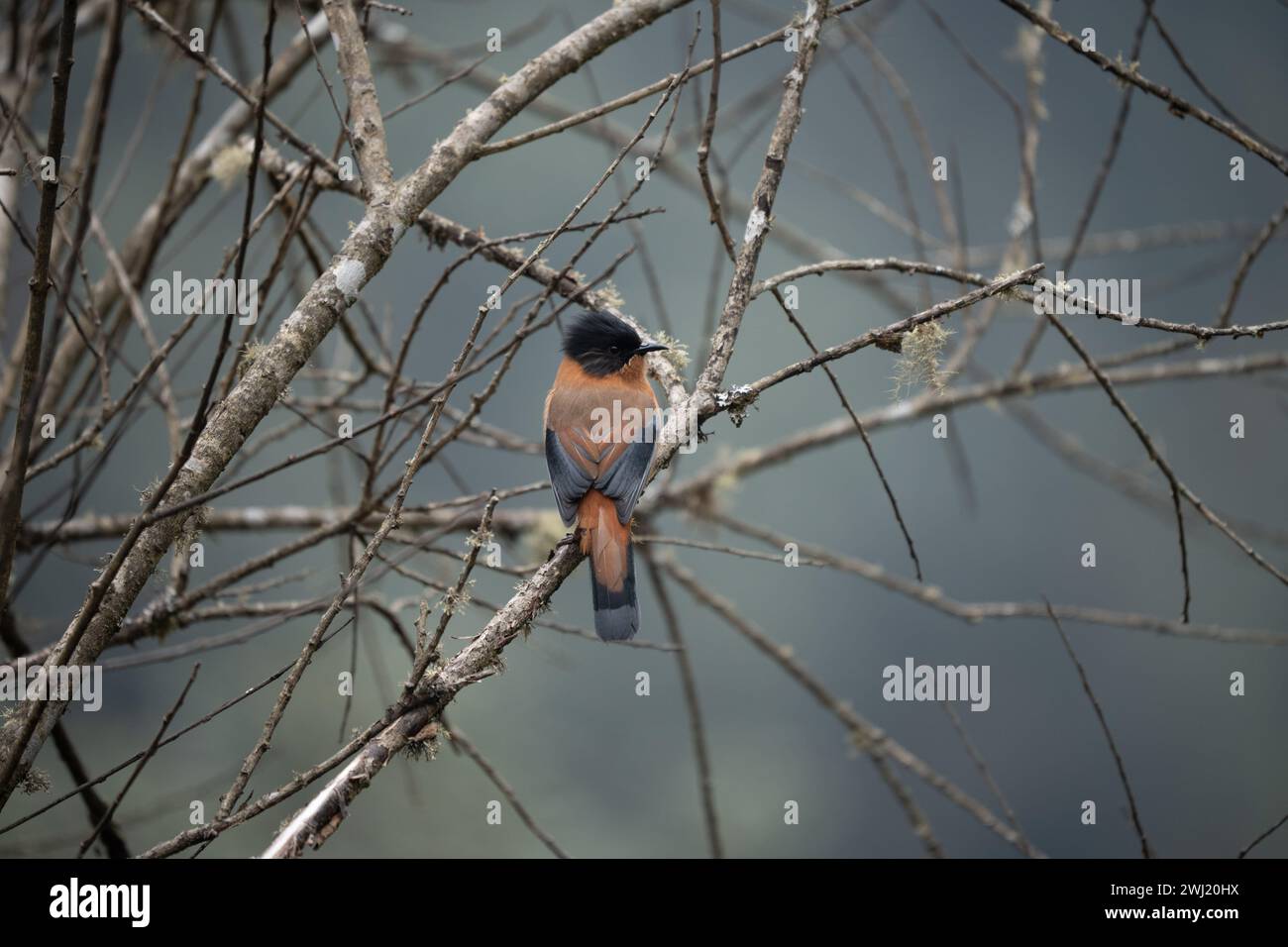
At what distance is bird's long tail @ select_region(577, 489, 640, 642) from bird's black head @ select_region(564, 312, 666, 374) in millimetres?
673

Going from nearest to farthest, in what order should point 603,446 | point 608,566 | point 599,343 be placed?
point 608,566 < point 603,446 < point 599,343

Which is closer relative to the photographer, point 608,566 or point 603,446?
point 608,566

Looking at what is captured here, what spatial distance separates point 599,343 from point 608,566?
0.97m

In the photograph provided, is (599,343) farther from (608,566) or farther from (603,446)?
(608,566)

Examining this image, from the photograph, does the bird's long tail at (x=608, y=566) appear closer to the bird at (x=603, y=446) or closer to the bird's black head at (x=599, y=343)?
the bird at (x=603, y=446)

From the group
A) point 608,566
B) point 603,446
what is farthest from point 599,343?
point 608,566

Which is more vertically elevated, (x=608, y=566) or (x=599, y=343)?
(x=599, y=343)

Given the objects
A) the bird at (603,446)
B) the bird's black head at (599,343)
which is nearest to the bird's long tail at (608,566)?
the bird at (603,446)

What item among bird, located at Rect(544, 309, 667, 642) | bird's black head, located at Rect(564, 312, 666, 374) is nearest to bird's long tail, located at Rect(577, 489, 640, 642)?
bird, located at Rect(544, 309, 667, 642)

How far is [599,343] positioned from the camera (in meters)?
3.51

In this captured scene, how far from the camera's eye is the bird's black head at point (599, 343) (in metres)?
3.39

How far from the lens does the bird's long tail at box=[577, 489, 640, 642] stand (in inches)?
108

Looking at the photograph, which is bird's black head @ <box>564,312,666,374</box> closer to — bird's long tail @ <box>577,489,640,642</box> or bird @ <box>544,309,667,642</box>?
bird @ <box>544,309,667,642</box>
